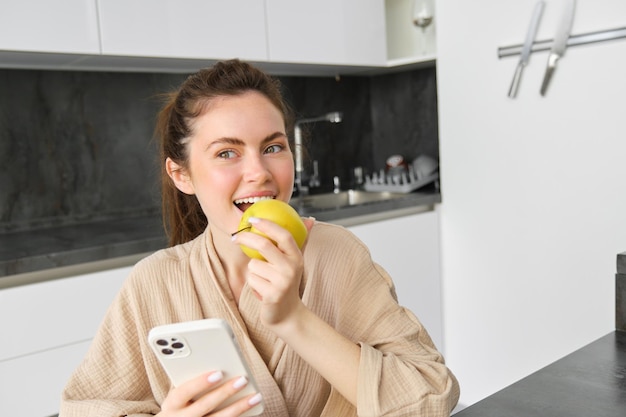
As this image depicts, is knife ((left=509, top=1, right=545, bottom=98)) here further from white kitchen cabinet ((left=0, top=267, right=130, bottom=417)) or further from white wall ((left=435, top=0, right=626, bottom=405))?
white kitchen cabinet ((left=0, top=267, right=130, bottom=417))

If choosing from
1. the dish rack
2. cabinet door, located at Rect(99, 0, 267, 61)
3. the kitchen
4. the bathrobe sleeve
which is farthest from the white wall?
the bathrobe sleeve

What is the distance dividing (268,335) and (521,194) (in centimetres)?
156

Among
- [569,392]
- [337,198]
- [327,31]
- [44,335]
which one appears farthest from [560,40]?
[44,335]

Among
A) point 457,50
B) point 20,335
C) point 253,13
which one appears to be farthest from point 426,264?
point 20,335

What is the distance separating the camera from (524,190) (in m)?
2.34

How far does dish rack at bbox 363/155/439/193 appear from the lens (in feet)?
9.18

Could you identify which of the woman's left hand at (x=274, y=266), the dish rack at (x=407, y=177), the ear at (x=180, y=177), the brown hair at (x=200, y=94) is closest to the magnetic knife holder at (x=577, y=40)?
the dish rack at (x=407, y=177)

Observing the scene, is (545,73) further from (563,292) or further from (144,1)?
(144,1)

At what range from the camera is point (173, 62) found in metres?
2.26

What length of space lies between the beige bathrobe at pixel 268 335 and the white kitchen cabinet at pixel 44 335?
2.30ft

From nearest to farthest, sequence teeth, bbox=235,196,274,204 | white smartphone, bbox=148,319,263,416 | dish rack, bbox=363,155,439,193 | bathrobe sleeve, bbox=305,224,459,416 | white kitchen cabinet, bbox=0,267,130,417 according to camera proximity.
Result: white smartphone, bbox=148,319,263,416
bathrobe sleeve, bbox=305,224,459,416
teeth, bbox=235,196,274,204
white kitchen cabinet, bbox=0,267,130,417
dish rack, bbox=363,155,439,193

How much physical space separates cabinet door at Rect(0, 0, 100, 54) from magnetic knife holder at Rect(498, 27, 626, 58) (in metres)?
1.42

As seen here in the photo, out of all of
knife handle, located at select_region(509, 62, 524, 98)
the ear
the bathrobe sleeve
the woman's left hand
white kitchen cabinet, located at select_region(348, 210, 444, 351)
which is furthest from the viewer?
white kitchen cabinet, located at select_region(348, 210, 444, 351)

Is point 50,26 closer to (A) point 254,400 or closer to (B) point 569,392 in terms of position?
(A) point 254,400
